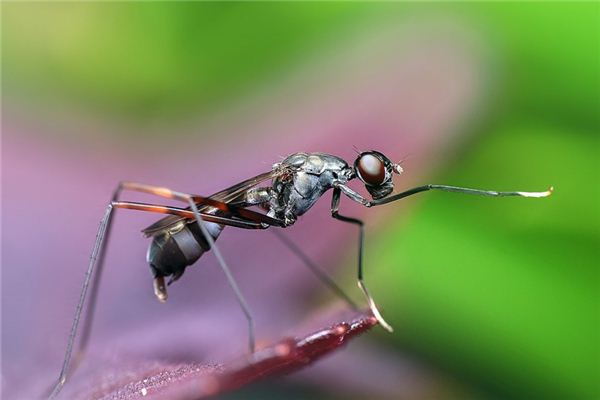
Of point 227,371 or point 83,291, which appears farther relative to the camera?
point 83,291

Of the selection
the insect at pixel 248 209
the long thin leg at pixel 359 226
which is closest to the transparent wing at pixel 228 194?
the insect at pixel 248 209

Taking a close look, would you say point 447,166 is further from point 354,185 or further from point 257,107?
point 257,107

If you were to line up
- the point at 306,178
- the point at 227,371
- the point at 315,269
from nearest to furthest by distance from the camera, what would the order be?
the point at 227,371, the point at 315,269, the point at 306,178

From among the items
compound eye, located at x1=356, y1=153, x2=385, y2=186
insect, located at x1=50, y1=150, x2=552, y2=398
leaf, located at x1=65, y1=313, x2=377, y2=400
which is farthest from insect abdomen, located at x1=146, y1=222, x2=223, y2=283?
leaf, located at x1=65, y1=313, x2=377, y2=400

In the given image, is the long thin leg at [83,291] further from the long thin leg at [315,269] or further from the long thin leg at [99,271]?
the long thin leg at [315,269]

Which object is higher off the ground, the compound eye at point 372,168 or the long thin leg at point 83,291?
the compound eye at point 372,168

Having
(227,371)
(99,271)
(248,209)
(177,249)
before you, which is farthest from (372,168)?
(227,371)

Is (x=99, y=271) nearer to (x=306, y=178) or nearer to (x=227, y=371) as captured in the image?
(x=306, y=178)
